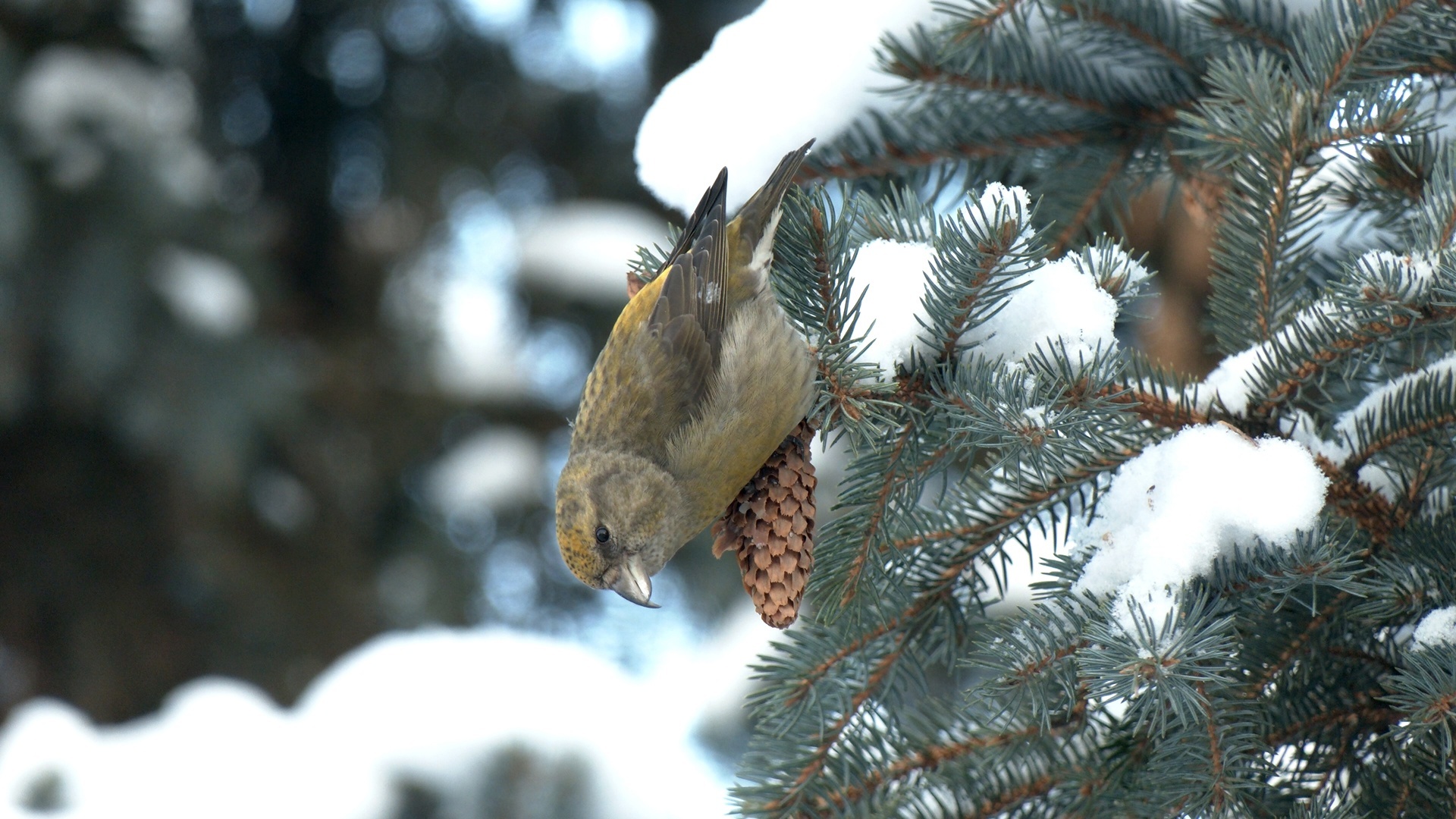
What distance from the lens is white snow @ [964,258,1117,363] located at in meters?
1.25

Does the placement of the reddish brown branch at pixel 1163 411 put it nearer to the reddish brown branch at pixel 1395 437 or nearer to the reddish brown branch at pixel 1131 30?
the reddish brown branch at pixel 1395 437

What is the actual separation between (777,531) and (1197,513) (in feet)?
1.72

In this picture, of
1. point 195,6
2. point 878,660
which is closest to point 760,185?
point 878,660

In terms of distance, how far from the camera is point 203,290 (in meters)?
4.52

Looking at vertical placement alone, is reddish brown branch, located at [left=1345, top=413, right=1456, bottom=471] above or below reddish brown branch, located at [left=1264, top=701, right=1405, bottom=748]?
above

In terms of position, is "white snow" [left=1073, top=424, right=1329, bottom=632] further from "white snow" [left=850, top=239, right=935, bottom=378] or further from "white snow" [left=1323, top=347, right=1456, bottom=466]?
"white snow" [left=850, top=239, right=935, bottom=378]

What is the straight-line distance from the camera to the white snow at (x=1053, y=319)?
1.25 meters

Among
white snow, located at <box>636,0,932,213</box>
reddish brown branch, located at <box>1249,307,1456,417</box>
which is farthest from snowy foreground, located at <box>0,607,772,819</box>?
reddish brown branch, located at <box>1249,307,1456,417</box>

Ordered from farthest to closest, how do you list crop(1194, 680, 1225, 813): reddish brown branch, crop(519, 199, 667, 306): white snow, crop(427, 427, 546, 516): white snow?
crop(427, 427, 546, 516): white snow
crop(519, 199, 667, 306): white snow
crop(1194, 680, 1225, 813): reddish brown branch

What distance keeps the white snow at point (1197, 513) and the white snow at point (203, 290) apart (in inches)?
164

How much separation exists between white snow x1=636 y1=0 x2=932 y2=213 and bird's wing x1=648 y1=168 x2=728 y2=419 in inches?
2.4

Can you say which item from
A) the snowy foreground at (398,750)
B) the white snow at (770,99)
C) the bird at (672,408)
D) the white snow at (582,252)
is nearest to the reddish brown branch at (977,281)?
the bird at (672,408)

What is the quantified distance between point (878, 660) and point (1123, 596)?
16.8 inches

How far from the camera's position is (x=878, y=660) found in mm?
1452
